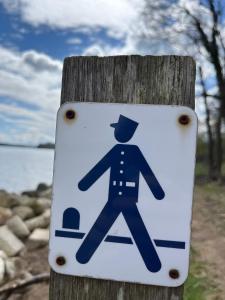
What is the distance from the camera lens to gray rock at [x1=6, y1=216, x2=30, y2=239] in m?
9.98

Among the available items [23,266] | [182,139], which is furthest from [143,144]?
[23,266]

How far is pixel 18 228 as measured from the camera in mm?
10172

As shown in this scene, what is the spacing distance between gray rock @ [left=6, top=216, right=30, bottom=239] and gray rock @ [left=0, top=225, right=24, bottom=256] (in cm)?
52

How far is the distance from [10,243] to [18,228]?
133 cm

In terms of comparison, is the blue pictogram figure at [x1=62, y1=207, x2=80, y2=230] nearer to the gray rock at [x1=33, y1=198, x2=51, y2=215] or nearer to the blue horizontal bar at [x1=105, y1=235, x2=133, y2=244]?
the blue horizontal bar at [x1=105, y1=235, x2=133, y2=244]

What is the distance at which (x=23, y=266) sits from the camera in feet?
25.6

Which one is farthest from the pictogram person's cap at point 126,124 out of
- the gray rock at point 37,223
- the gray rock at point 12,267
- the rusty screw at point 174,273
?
the gray rock at point 37,223

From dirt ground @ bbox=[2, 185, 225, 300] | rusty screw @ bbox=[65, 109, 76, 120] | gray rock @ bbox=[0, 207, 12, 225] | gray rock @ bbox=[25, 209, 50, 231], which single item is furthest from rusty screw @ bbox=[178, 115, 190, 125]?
gray rock @ bbox=[0, 207, 12, 225]

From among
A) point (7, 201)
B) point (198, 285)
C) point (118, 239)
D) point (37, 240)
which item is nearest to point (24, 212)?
point (7, 201)

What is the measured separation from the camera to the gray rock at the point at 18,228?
998 cm

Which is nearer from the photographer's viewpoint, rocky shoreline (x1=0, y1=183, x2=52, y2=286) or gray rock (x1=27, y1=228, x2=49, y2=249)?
rocky shoreline (x1=0, y1=183, x2=52, y2=286)

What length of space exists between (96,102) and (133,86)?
130 mm

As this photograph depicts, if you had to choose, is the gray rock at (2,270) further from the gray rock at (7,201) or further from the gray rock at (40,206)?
the gray rock at (7,201)

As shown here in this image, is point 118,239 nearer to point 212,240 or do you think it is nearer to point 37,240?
point 212,240
